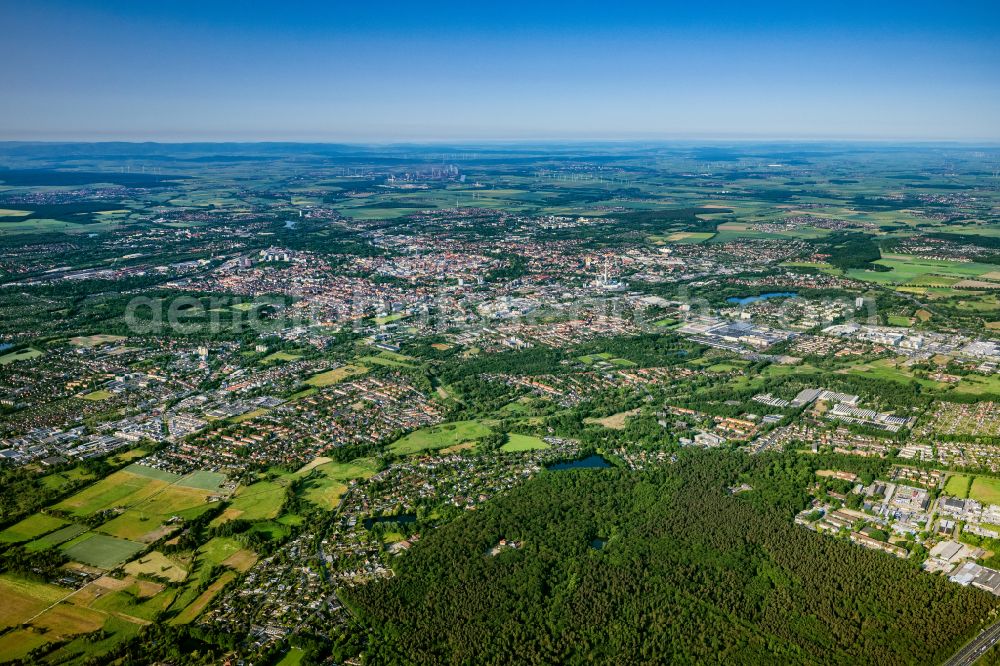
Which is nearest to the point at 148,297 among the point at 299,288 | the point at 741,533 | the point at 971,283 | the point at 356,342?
the point at 299,288

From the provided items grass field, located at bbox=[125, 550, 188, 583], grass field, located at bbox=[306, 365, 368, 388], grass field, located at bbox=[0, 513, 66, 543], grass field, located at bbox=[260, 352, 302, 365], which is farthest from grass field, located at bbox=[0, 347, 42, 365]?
grass field, located at bbox=[125, 550, 188, 583]

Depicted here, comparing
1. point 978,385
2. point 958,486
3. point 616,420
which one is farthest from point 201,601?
point 978,385

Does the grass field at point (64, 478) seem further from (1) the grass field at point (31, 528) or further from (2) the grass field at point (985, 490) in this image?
(2) the grass field at point (985, 490)

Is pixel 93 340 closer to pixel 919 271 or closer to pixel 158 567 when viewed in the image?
pixel 158 567

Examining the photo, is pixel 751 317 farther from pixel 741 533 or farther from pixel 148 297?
pixel 148 297

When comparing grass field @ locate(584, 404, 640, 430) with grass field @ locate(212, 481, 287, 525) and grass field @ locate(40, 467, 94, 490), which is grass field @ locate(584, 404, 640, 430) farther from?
grass field @ locate(40, 467, 94, 490)

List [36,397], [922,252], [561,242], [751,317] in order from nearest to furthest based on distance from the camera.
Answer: [36,397] < [751,317] < [922,252] < [561,242]

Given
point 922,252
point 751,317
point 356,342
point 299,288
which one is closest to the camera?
point 356,342
